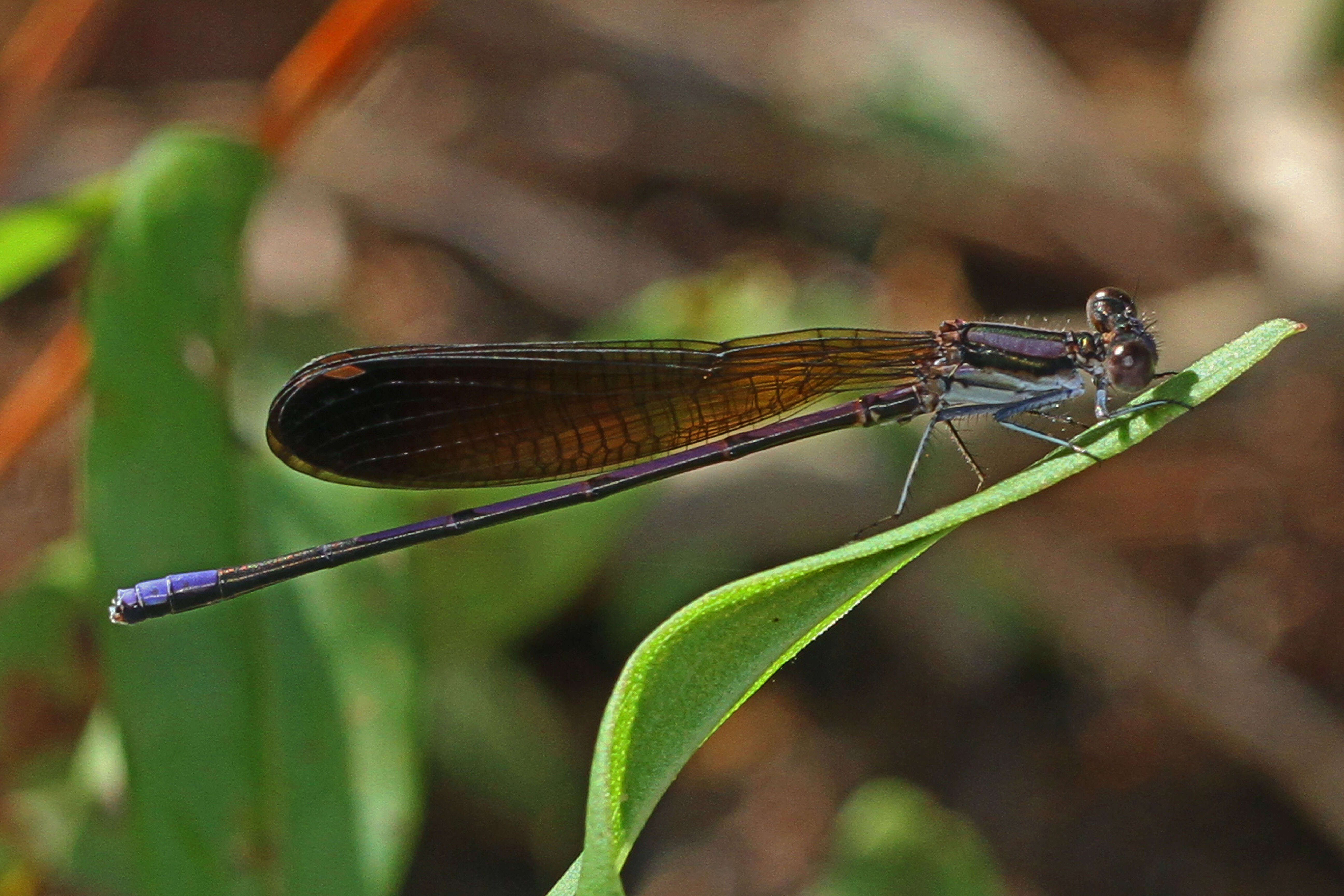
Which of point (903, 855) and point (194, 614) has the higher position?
point (194, 614)

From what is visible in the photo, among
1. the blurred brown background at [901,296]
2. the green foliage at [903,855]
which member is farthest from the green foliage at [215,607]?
the green foliage at [903,855]

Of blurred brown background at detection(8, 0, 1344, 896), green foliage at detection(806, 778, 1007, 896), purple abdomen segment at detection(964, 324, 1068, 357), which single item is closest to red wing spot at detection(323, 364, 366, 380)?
blurred brown background at detection(8, 0, 1344, 896)

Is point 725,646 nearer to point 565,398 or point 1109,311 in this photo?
point 565,398

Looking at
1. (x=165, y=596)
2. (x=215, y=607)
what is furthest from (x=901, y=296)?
(x=165, y=596)

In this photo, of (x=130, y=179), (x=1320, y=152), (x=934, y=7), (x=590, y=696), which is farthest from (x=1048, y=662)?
(x=130, y=179)

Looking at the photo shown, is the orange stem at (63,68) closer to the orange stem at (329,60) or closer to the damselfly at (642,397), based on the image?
the orange stem at (329,60)

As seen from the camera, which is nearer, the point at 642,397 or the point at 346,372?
the point at 346,372

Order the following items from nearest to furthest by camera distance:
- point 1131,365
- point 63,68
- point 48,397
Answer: point 1131,365 → point 48,397 → point 63,68
